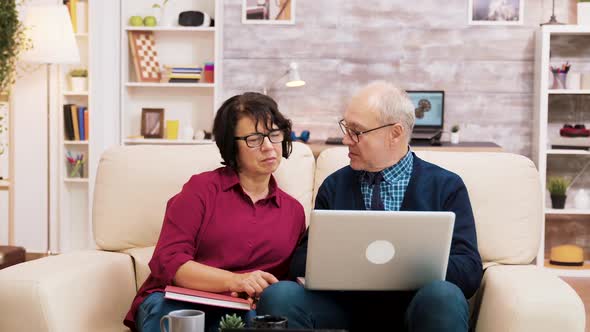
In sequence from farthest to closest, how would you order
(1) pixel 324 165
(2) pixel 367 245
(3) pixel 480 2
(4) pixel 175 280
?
(3) pixel 480 2
(1) pixel 324 165
(4) pixel 175 280
(2) pixel 367 245

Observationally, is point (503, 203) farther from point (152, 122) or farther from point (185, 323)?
point (152, 122)

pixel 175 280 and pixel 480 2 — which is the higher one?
pixel 480 2

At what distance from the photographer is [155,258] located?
2346 mm

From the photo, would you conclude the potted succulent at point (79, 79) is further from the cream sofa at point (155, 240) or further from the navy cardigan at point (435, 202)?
the navy cardigan at point (435, 202)

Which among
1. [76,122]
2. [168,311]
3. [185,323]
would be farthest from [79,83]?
[185,323]

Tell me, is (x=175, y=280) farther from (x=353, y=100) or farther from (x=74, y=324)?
(x=353, y=100)

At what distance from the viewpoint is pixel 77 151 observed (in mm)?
5641

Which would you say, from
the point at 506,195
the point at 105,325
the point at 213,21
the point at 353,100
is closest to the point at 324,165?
the point at 353,100

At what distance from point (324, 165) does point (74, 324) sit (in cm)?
98

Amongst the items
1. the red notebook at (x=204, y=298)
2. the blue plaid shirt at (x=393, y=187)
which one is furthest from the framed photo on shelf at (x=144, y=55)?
the red notebook at (x=204, y=298)

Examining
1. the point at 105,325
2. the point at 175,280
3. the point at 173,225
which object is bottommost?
the point at 105,325

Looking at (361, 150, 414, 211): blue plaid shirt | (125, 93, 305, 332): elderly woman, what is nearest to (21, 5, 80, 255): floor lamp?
(125, 93, 305, 332): elderly woman

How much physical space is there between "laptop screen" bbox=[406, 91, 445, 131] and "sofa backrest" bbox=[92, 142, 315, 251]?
285 centimetres

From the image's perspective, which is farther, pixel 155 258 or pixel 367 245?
pixel 155 258
